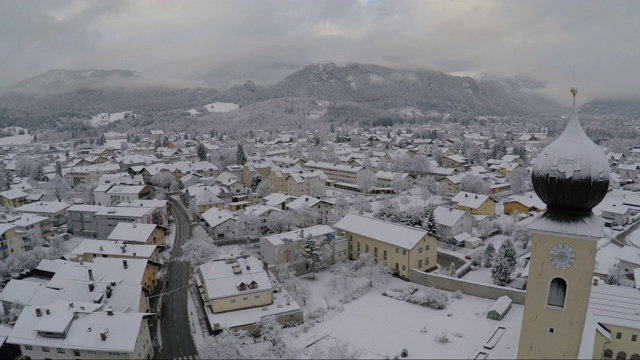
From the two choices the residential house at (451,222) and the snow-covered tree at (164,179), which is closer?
the residential house at (451,222)

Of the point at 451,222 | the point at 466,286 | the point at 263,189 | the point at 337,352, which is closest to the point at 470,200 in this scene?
the point at 451,222

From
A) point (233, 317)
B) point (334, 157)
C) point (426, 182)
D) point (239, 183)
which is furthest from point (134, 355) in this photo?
point (334, 157)

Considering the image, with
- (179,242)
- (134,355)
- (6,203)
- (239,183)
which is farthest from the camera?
(239,183)

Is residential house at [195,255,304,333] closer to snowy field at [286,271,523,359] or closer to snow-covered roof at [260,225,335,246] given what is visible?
snowy field at [286,271,523,359]

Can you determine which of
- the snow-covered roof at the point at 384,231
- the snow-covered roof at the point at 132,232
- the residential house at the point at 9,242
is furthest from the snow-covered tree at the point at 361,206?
the residential house at the point at 9,242

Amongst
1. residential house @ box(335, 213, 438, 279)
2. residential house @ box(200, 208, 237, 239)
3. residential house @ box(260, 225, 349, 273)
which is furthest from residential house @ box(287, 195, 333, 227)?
residential house @ box(335, 213, 438, 279)

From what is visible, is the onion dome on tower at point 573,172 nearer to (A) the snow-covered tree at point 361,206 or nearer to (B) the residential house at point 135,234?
(B) the residential house at point 135,234

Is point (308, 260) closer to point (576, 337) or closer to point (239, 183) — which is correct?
point (576, 337)
